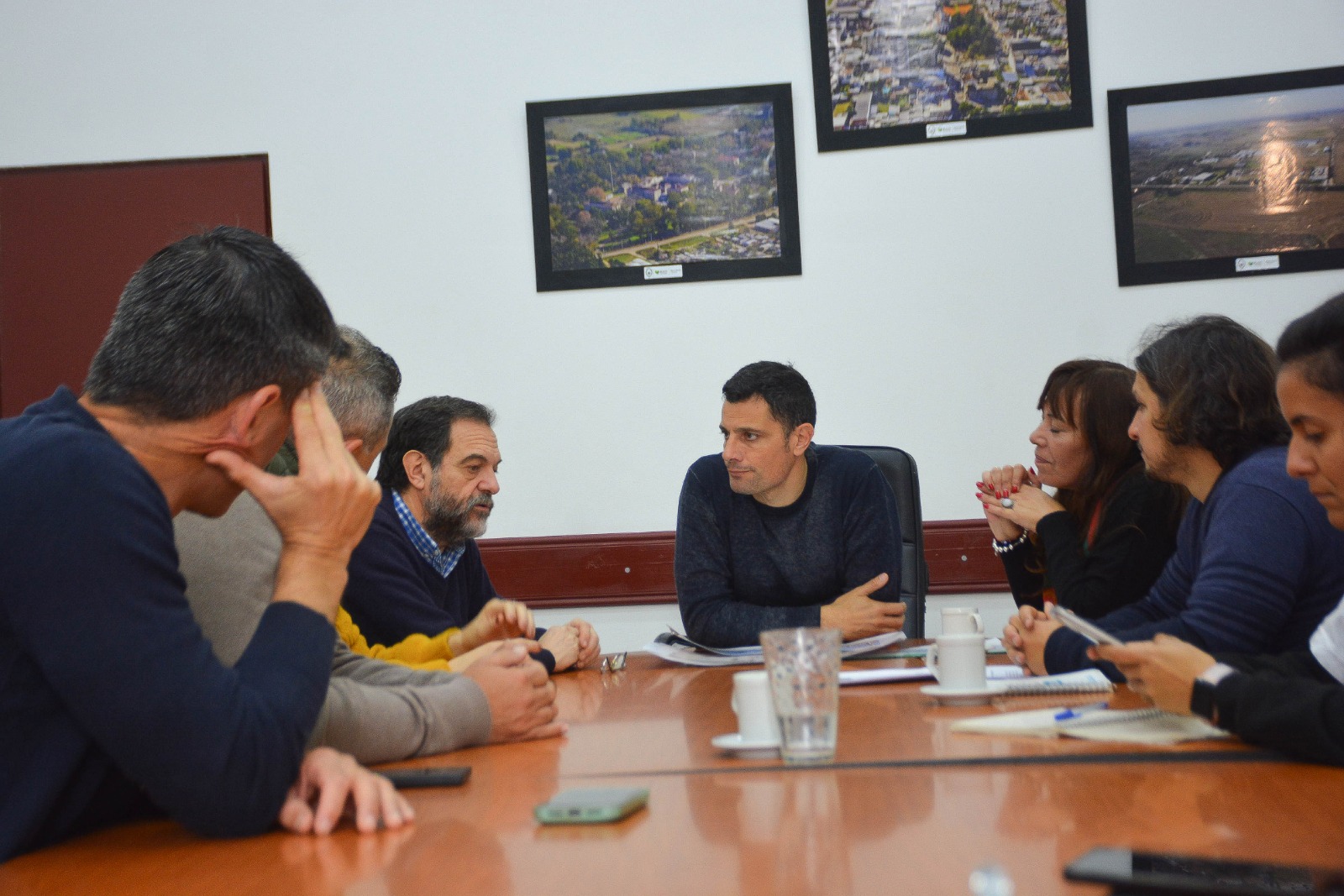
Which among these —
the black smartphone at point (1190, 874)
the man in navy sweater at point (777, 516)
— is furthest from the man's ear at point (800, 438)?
the black smartphone at point (1190, 874)

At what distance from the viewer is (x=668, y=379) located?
3.74m

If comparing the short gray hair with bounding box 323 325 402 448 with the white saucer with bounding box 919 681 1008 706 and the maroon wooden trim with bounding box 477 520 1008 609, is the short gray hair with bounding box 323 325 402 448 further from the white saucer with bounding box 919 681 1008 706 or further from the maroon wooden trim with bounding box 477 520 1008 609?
the maroon wooden trim with bounding box 477 520 1008 609

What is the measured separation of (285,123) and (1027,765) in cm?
337

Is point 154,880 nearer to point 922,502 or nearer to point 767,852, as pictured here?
point 767,852

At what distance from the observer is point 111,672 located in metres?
1.01

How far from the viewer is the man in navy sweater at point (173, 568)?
1.02 m

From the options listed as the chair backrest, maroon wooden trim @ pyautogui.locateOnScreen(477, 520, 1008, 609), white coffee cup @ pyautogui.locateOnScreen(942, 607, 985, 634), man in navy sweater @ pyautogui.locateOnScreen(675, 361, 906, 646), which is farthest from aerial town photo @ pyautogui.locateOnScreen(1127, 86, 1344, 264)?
white coffee cup @ pyautogui.locateOnScreen(942, 607, 985, 634)

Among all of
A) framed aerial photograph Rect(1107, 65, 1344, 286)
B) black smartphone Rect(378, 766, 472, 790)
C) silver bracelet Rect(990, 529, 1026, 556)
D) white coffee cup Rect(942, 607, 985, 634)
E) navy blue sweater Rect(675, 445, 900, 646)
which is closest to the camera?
black smartphone Rect(378, 766, 472, 790)

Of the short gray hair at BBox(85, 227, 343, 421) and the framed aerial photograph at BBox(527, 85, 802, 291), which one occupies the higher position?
the framed aerial photograph at BBox(527, 85, 802, 291)

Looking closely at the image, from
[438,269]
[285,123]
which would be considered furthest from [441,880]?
[285,123]

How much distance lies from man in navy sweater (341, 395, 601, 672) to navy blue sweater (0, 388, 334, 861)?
4.08 feet

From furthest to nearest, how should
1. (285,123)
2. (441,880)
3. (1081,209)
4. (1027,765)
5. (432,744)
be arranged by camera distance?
1. (285,123)
2. (1081,209)
3. (432,744)
4. (1027,765)
5. (441,880)

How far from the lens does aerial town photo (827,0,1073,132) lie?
141 inches

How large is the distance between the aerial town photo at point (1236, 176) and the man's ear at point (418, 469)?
2.19m
